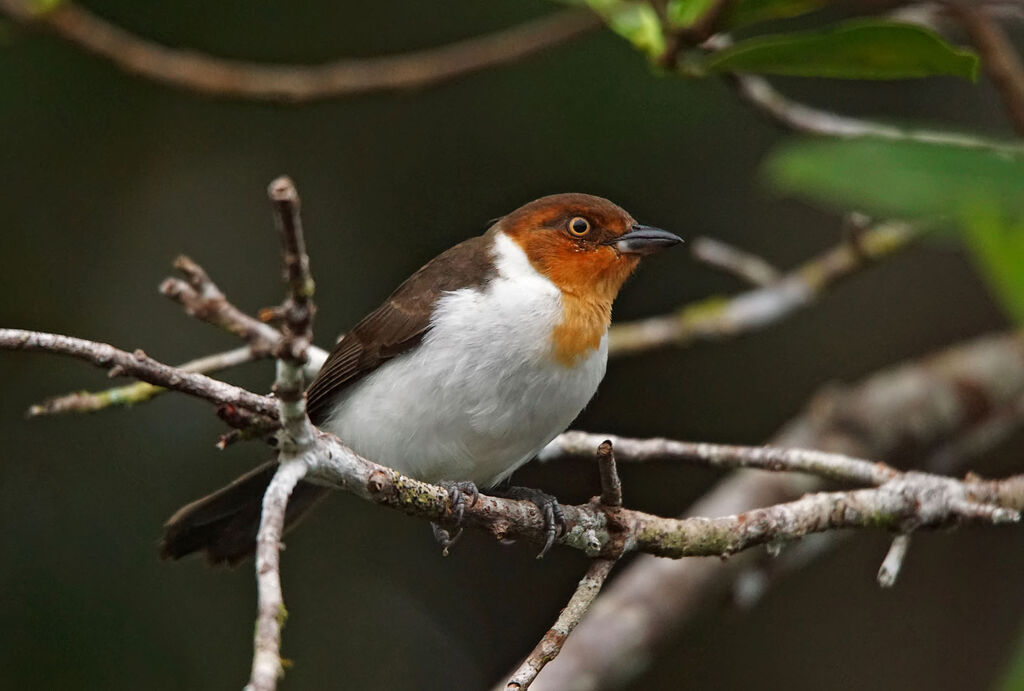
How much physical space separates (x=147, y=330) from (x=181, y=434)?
0.57m

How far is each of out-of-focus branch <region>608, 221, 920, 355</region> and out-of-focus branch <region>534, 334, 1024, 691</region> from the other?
1.51ft

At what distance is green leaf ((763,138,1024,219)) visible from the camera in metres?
1.39

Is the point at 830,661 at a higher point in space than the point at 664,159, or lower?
lower

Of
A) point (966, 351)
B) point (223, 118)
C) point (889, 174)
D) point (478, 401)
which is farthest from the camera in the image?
point (223, 118)

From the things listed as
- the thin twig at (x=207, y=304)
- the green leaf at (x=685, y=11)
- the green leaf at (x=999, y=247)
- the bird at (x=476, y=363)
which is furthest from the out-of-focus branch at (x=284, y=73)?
the green leaf at (x=999, y=247)

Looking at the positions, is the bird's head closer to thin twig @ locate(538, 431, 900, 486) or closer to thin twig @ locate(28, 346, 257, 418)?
thin twig @ locate(538, 431, 900, 486)

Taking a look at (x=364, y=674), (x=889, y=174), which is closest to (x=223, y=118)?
(x=364, y=674)

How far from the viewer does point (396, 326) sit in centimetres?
341

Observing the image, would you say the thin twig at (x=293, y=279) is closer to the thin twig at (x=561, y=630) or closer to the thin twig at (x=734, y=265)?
the thin twig at (x=561, y=630)

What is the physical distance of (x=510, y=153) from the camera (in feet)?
19.1

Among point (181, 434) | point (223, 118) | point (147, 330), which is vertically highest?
point (223, 118)

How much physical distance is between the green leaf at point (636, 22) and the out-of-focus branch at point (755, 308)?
166cm

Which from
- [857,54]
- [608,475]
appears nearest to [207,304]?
[608,475]

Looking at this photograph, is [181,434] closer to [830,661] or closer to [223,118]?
[223,118]
